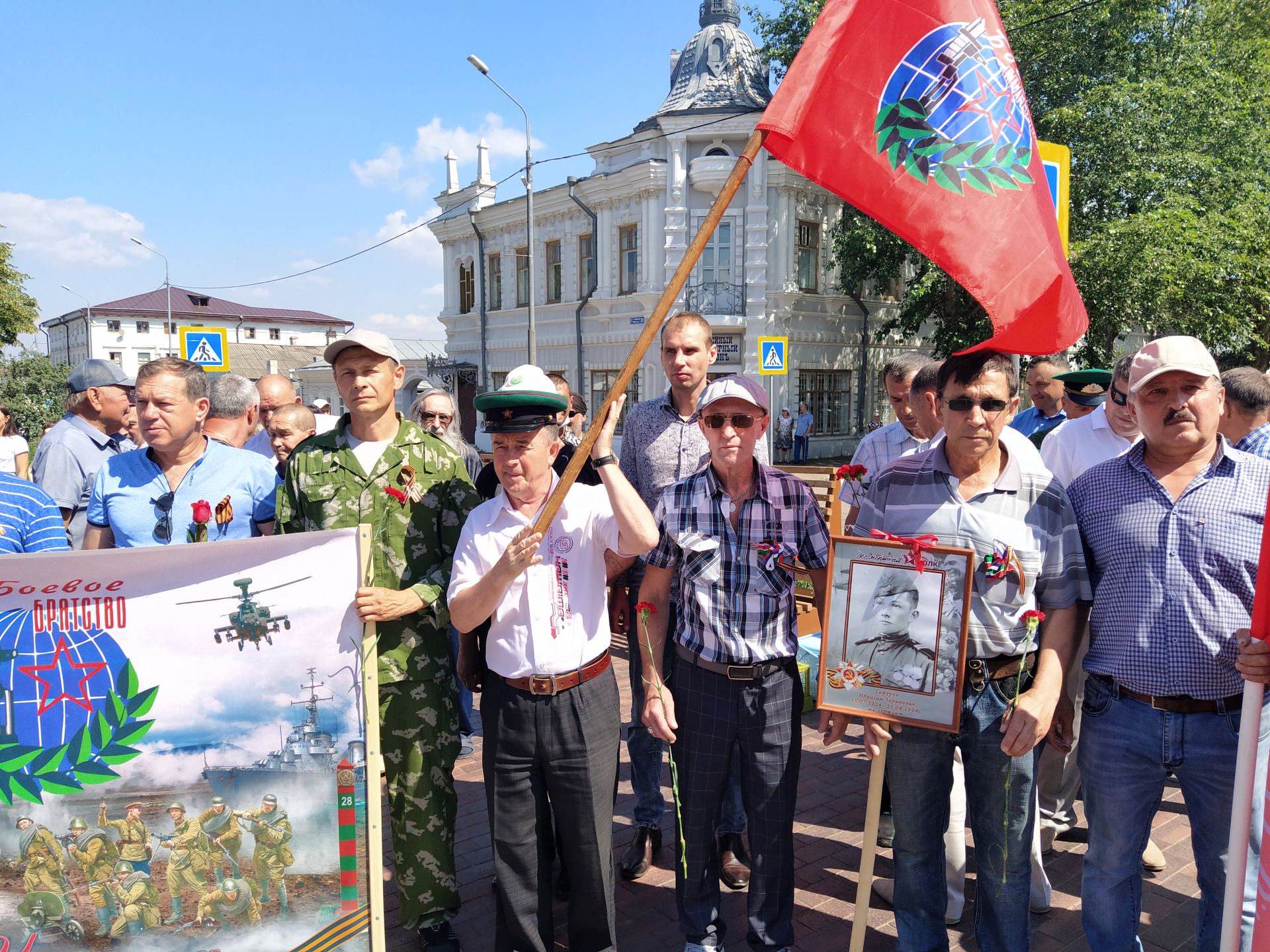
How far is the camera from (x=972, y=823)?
9.71ft

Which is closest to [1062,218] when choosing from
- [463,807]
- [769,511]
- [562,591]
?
[769,511]

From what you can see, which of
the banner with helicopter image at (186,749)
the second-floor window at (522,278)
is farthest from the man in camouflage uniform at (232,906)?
the second-floor window at (522,278)

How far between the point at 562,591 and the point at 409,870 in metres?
1.30

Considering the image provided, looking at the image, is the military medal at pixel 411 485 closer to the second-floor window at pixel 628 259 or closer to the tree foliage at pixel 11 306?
the second-floor window at pixel 628 259

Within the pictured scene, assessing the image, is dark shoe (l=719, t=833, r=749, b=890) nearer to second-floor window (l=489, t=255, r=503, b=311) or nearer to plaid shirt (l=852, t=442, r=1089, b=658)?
plaid shirt (l=852, t=442, r=1089, b=658)

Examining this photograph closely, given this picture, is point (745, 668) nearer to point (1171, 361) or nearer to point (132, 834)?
point (1171, 361)

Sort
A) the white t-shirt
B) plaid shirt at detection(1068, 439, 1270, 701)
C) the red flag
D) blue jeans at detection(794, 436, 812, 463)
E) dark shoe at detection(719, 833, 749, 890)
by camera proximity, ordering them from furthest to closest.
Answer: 1. blue jeans at detection(794, 436, 812, 463)
2. the white t-shirt
3. dark shoe at detection(719, 833, 749, 890)
4. the red flag
5. plaid shirt at detection(1068, 439, 1270, 701)

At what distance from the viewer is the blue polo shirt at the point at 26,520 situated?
3223 millimetres

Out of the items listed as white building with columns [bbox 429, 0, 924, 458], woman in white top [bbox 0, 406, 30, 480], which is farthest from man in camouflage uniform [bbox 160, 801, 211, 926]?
white building with columns [bbox 429, 0, 924, 458]

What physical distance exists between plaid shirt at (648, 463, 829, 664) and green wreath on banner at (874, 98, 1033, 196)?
44.5 inches

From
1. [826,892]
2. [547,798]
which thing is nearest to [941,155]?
[547,798]

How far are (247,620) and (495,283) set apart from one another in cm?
2858

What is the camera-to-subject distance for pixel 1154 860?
3875 millimetres

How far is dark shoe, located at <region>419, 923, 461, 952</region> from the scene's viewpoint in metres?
3.30
